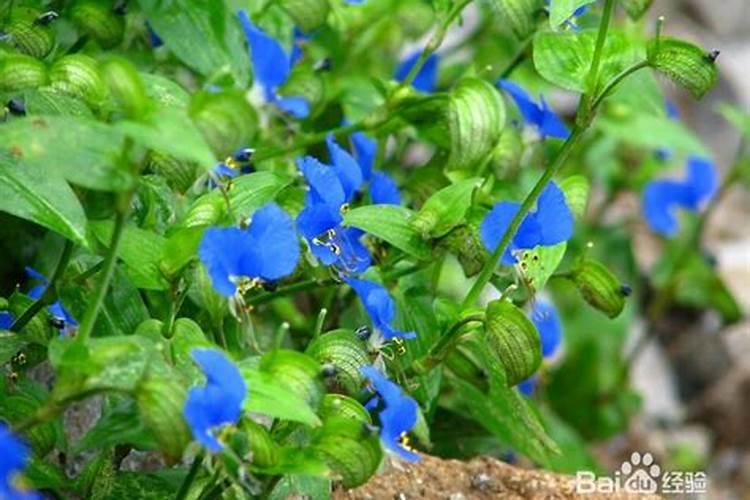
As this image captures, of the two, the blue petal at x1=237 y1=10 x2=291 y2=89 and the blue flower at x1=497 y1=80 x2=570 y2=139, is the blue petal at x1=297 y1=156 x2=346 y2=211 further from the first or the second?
the blue flower at x1=497 y1=80 x2=570 y2=139

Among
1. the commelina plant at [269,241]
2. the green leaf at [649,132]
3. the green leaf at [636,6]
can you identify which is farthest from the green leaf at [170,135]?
the green leaf at [649,132]

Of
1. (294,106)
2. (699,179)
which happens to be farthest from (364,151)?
(699,179)

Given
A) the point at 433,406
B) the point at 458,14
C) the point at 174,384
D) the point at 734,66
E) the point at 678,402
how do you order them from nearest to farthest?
the point at 174,384 < the point at 433,406 < the point at 458,14 < the point at 678,402 < the point at 734,66

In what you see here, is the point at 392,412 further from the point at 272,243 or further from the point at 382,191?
the point at 382,191

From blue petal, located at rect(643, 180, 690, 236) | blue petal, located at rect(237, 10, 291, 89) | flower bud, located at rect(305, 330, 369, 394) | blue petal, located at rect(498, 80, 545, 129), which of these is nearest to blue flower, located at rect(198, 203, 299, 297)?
flower bud, located at rect(305, 330, 369, 394)

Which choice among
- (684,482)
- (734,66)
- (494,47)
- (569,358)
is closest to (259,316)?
(684,482)

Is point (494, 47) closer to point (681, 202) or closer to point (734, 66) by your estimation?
point (681, 202)

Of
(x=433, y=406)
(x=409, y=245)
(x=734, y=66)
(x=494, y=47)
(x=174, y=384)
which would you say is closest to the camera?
(x=174, y=384)
